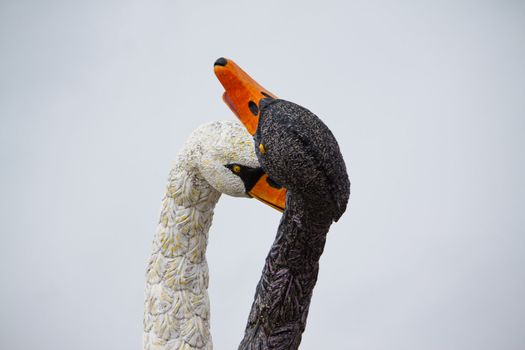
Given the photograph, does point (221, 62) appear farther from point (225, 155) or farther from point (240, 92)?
point (225, 155)

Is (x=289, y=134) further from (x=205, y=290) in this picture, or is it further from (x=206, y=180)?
(x=205, y=290)

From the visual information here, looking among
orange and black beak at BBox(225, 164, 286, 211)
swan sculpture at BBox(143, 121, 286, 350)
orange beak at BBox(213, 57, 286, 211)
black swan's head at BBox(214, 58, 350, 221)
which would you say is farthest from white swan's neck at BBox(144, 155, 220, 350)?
black swan's head at BBox(214, 58, 350, 221)

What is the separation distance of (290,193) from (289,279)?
18cm

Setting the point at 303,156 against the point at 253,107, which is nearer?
the point at 303,156

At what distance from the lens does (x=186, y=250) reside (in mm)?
2201

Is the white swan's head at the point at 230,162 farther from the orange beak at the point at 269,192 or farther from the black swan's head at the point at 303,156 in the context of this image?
the black swan's head at the point at 303,156

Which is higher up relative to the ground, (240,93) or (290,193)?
(240,93)

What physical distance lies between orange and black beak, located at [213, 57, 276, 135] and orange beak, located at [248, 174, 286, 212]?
0.92 ft

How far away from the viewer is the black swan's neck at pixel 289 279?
5.33 feet

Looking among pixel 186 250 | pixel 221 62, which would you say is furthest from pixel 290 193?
pixel 186 250

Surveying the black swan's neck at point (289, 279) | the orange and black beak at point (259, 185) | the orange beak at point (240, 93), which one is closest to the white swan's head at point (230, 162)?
the orange and black beak at point (259, 185)

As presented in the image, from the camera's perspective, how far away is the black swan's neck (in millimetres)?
1626

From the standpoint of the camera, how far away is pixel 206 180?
2133 millimetres

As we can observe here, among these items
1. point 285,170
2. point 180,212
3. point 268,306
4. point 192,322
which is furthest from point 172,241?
point 285,170
